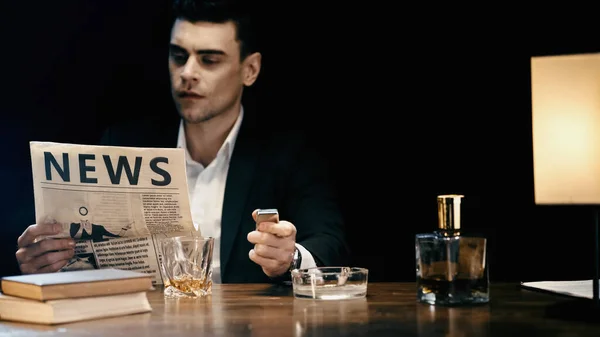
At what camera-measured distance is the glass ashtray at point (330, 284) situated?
1523 millimetres

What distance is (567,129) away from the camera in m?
1.30

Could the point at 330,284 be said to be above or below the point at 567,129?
below

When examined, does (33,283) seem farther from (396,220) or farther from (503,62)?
(503,62)

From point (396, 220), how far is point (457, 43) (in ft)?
2.22

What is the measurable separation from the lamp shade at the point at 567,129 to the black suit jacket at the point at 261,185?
48.9 inches

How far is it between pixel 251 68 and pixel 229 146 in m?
0.32

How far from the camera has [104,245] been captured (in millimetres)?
1832

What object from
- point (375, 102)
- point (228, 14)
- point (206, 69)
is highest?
point (228, 14)

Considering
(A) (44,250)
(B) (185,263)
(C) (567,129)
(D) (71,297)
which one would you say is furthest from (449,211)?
(A) (44,250)

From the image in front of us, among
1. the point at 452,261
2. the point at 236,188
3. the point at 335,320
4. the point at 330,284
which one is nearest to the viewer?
the point at 335,320

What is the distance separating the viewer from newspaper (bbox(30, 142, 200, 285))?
179cm

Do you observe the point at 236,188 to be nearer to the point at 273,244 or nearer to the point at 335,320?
the point at 273,244

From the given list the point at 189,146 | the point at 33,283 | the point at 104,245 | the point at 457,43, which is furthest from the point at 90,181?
the point at 457,43

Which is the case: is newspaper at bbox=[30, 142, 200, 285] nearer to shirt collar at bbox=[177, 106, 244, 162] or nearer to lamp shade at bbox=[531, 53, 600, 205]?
lamp shade at bbox=[531, 53, 600, 205]
